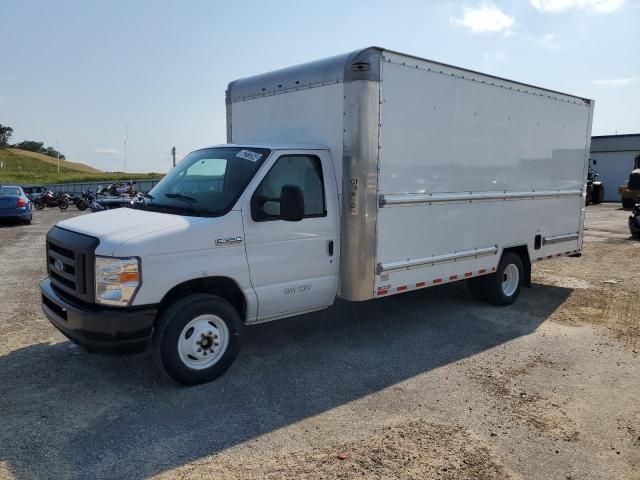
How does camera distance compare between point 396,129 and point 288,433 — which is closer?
point 288,433

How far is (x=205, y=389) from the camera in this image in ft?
16.0

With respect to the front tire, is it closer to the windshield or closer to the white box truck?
the white box truck

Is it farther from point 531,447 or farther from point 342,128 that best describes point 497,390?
point 342,128

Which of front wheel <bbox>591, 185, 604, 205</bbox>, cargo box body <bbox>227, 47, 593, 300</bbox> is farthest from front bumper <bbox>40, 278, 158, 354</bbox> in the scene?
front wheel <bbox>591, 185, 604, 205</bbox>

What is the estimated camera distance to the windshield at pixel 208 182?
5.09 metres

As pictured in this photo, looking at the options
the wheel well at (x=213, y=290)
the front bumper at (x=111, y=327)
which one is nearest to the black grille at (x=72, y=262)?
the front bumper at (x=111, y=327)

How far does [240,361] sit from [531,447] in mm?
2915

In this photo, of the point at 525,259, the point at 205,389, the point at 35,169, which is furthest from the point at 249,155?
the point at 35,169

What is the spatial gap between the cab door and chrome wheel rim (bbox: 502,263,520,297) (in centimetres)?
344

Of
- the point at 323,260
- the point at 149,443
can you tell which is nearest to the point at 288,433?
the point at 149,443

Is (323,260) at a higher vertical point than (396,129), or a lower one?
lower

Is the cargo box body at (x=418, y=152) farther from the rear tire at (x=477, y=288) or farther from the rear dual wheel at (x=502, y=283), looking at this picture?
the rear tire at (x=477, y=288)

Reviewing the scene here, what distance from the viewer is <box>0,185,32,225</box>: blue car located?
18609 mm

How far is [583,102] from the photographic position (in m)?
8.91
